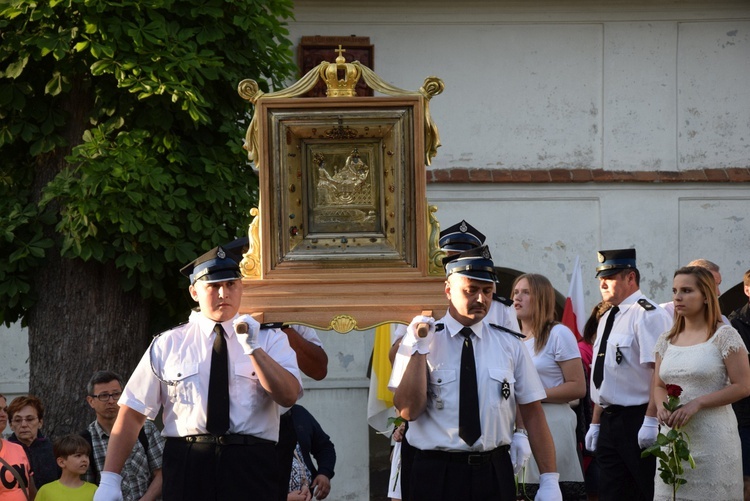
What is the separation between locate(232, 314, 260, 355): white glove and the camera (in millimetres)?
5453

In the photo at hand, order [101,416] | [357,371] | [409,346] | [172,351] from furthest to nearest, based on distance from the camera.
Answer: [357,371], [101,416], [172,351], [409,346]

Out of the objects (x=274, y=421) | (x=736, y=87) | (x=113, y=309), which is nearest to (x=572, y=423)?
(x=274, y=421)

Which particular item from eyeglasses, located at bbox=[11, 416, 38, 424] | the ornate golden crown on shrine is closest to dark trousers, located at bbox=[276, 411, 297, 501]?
the ornate golden crown on shrine

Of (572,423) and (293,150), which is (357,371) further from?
(293,150)

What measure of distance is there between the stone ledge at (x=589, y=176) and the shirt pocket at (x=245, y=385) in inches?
351

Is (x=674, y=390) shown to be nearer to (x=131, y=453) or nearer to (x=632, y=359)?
(x=632, y=359)

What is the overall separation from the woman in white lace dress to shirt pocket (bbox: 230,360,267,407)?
254 centimetres

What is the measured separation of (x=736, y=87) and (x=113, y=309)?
8324 mm

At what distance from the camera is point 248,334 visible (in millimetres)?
5465

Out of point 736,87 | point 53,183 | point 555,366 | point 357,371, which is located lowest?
point 357,371

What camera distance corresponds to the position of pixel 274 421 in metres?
5.86

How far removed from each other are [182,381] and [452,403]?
48.4 inches

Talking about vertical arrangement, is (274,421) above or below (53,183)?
below

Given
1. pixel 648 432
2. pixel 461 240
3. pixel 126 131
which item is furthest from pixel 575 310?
pixel 461 240
